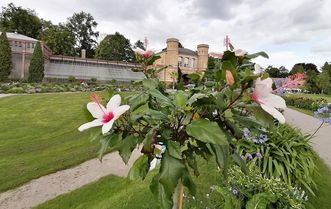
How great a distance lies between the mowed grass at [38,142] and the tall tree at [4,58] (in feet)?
66.1

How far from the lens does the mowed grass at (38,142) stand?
5.72m

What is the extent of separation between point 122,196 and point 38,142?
16.1ft

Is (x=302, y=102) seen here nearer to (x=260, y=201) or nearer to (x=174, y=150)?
(x=260, y=201)

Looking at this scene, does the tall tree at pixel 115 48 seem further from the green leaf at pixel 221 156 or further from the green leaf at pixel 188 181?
the green leaf at pixel 221 156

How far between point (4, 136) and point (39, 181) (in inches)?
177

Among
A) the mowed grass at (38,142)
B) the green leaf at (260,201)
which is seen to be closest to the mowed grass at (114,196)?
the green leaf at (260,201)

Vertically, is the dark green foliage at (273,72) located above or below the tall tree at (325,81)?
below

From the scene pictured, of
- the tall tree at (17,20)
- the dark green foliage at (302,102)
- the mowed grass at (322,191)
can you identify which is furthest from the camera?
the tall tree at (17,20)

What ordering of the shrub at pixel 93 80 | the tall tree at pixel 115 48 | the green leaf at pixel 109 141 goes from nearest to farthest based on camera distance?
the green leaf at pixel 109 141 → the shrub at pixel 93 80 → the tall tree at pixel 115 48

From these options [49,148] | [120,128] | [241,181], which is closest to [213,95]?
[120,128]

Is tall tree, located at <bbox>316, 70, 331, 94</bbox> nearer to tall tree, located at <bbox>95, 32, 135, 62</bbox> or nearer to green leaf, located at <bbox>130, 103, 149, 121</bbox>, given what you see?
tall tree, located at <bbox>95, 32, 135, 62</bbox>

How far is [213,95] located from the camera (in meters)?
1.23

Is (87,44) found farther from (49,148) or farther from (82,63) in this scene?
(49,148)

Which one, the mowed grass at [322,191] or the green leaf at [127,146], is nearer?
the green leaf at [127,146]
